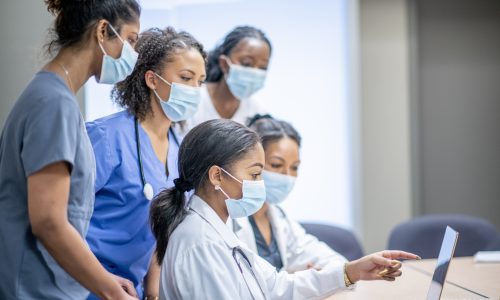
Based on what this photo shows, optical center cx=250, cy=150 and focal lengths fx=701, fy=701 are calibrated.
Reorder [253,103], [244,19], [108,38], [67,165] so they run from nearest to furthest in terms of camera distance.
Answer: [67,165]
[108,38]
[253,103]
[244,19]

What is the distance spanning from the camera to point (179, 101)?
2.38 m

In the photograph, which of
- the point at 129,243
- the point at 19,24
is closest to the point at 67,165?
the point at 129,243

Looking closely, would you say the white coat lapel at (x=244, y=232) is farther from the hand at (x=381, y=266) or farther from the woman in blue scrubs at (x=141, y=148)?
the hand at (x=381, y=266)

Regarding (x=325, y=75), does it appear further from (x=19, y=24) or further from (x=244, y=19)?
(x=19, y=24)

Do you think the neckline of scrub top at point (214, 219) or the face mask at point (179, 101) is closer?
the neckline of scrub top at point (214, 219)

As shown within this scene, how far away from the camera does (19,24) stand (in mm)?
2547

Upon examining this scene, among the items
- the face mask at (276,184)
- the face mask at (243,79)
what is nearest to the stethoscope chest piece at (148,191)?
the face mask at (276,184)

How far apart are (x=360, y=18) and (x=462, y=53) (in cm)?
79

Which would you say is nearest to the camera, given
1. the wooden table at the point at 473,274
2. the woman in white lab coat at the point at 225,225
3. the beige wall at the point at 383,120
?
the woman in white lab coat at the point at 225,225

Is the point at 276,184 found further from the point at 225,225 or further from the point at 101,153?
the point at 101,153

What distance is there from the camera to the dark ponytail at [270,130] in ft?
9.35

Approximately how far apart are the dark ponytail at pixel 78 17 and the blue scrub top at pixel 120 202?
0.47 meters

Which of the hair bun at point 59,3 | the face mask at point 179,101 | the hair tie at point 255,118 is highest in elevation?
the hair bun at point 59,3

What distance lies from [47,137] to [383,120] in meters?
3.56
